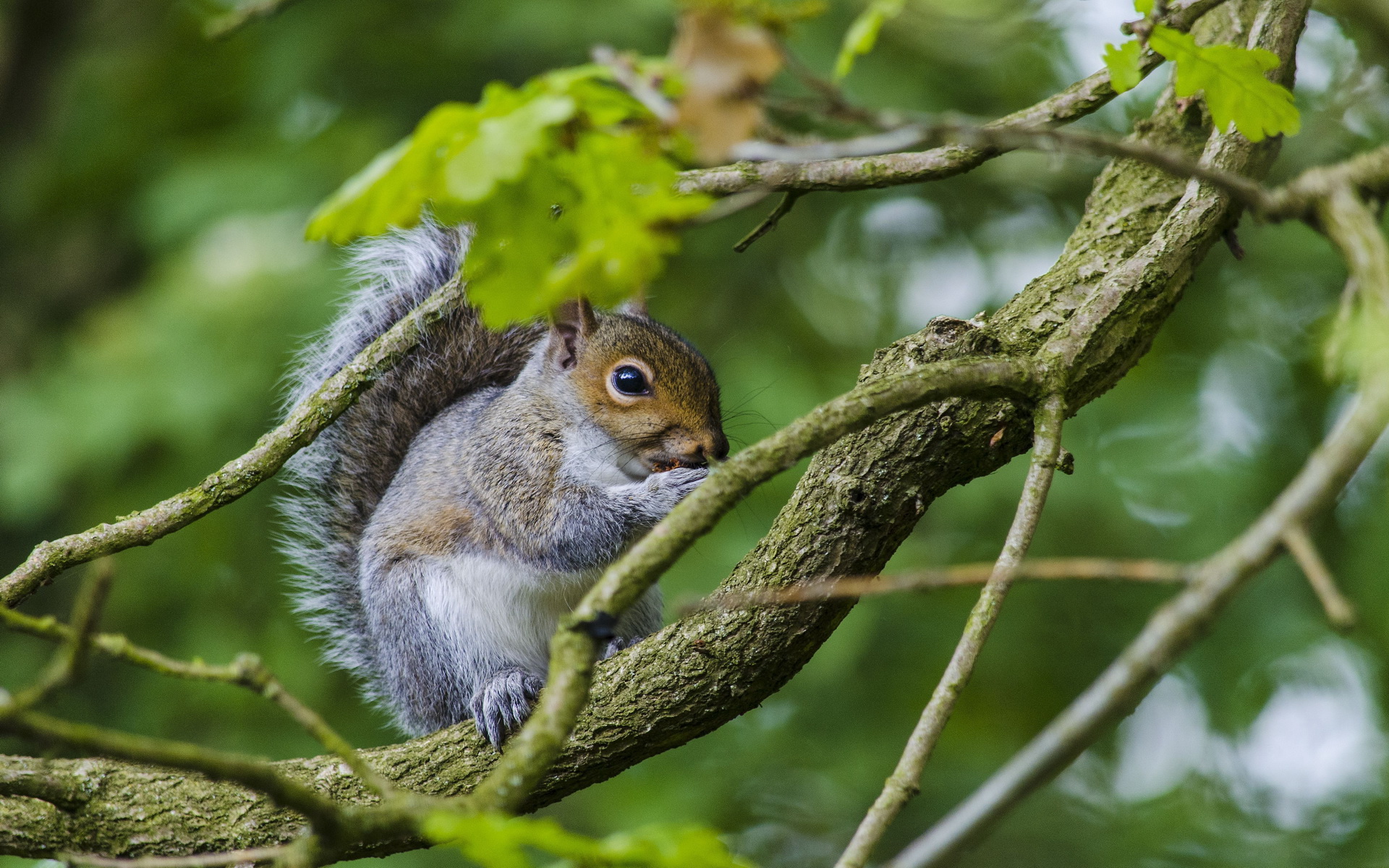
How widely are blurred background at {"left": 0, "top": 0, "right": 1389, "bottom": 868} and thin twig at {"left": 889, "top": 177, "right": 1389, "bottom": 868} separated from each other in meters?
2.58

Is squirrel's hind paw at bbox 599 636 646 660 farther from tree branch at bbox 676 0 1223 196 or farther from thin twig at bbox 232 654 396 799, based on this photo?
thin twig at bbox 232 654 396 799

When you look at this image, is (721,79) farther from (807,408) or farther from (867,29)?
(807,408)

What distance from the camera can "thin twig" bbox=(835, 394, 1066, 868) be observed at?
1.25 meters

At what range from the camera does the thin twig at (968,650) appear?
1.25 metres

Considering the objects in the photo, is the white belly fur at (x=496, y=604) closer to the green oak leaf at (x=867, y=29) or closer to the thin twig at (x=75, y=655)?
the green oak leaf at (x=867, y=29)

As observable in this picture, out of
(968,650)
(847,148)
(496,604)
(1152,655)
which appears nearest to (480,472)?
(496,604)

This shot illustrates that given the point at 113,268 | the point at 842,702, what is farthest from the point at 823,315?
the point at 113,268

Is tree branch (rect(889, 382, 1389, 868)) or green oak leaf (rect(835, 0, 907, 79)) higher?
green oak leaf (rect(835, 0, 907, 79))

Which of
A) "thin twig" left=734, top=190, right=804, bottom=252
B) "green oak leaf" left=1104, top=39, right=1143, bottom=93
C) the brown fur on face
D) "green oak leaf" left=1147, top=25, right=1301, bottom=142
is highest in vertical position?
the brown fur on face

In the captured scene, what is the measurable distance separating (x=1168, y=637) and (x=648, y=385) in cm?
197

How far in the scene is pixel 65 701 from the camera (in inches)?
199

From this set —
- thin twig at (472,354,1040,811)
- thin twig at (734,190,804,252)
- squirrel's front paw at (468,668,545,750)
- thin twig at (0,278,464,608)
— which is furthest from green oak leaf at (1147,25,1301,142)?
squirrel's front paw at (468,668,545,750)

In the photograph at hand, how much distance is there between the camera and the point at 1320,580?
882 mm

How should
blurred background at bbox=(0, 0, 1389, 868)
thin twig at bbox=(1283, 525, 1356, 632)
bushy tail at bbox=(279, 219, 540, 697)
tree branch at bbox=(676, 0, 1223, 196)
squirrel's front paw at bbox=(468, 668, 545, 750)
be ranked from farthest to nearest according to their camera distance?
blurred background at bbox=(0, 0, 1389, 868) → bushy tail at bbox=(279, 219, 540, 697) → squirrel's front paw at bbox=(468, 668, 545, 750) → tree branch at bbox=(676, 0, 1223, 196) → thin twig at bbox=(1283, 525, 1356, 632)
